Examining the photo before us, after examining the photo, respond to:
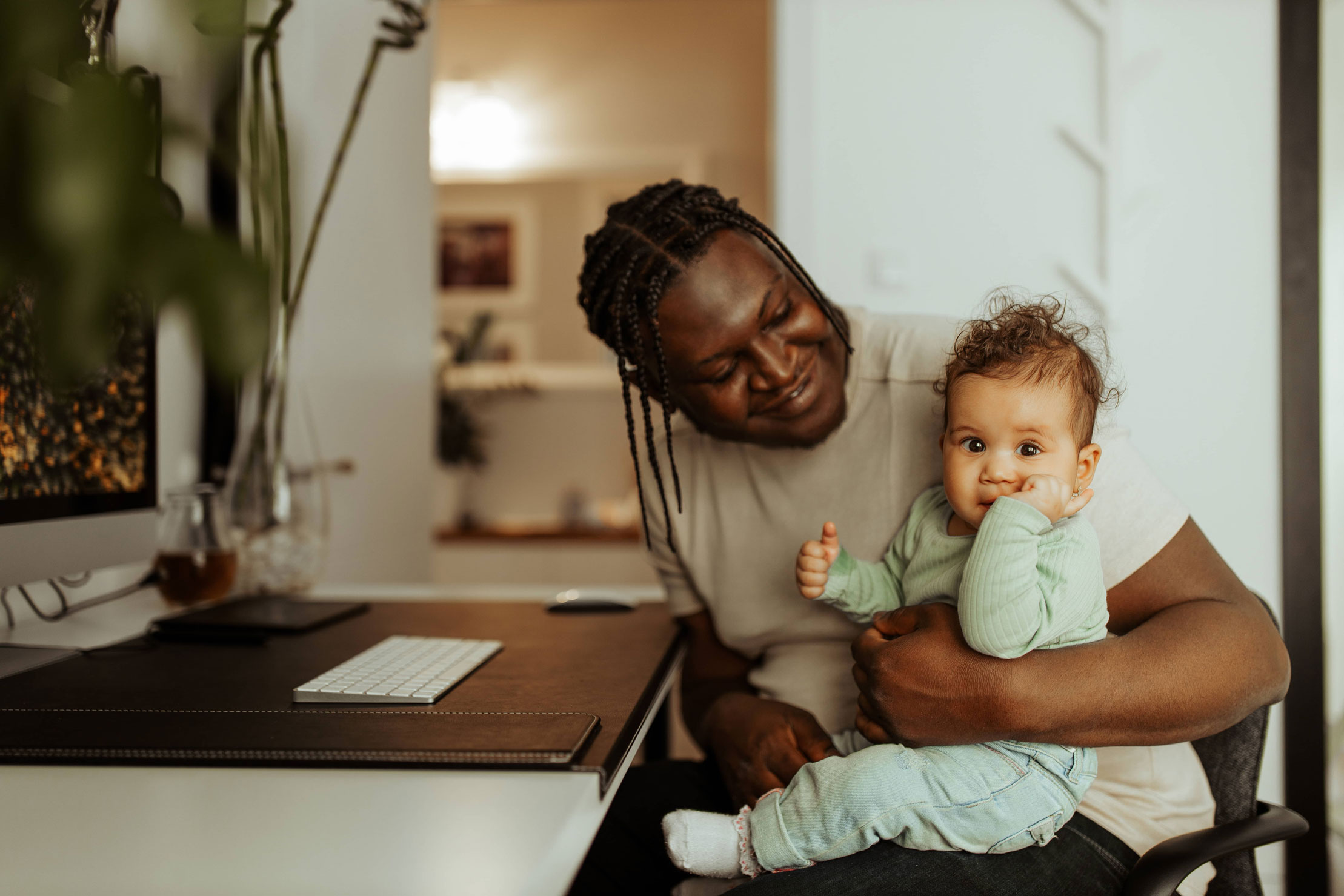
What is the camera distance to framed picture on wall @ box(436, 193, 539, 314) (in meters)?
4.14

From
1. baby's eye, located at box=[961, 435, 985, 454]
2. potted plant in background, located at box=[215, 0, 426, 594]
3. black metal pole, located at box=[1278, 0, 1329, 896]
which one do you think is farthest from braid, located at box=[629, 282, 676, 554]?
black metal pole, located at box=[1278, 0, 1329, 896]

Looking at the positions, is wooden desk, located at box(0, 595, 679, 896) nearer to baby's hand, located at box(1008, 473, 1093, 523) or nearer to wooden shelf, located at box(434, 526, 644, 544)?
baby's hand, located at box(1008, 473, 1093, 523)

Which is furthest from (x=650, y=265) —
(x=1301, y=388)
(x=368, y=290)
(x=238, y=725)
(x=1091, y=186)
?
(x=1301, y=388)

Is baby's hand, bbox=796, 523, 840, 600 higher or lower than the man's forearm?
higher

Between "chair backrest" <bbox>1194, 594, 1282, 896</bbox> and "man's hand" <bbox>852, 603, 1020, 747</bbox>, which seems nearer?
"man's hand" <bbox>852, 603, 1020, 747</bbox>

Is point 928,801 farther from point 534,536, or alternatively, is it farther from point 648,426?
point 534,536

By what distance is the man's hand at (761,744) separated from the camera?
1.04m

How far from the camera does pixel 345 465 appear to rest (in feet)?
5.98

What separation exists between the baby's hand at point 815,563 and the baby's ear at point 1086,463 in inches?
10.4

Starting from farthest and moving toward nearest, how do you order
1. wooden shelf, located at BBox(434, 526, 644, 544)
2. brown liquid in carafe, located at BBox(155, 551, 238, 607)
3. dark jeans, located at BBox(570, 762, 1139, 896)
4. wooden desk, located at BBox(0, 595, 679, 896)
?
wooden shelf, located at BBox(434, 526, 644, 544)
brown liquid in carafe, located at BBox(155, 551, 238, 607)
dark jeans, located at BBox(570, 762, 1139, 896)
wooden desk, located at BBox(0, 595, 679, 896)

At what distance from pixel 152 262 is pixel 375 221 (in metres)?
2.36

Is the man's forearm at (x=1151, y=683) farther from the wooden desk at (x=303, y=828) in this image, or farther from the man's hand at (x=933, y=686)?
the wooden desk at (x=303, y=828)

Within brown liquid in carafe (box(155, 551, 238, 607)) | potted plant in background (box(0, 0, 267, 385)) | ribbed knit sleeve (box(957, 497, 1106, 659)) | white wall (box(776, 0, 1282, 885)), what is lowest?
brown liquid in carafe (box(155, 551, 238, 607))

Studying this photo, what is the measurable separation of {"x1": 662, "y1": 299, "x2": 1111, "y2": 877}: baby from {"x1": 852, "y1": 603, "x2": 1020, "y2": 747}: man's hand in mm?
23
